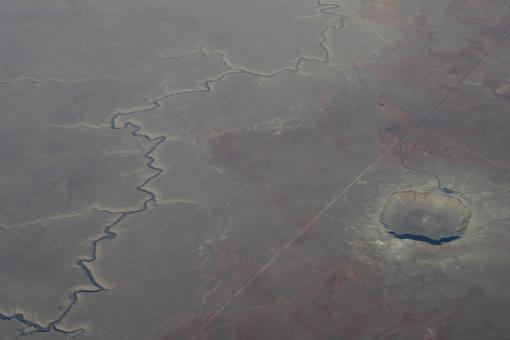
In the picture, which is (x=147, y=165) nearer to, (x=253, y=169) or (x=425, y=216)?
(x=253, y=169)

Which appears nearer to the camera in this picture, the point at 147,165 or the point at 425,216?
the point at 425,216

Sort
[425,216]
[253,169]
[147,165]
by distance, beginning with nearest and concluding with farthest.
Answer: [425,216]
[253,169]
[147,165]

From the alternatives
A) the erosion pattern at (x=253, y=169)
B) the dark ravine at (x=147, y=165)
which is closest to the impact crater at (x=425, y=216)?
the erosion pattern at (x=253, y=169)

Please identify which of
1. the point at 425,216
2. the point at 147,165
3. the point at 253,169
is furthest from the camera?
the point at 147,165

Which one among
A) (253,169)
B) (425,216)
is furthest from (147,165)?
(425,216)

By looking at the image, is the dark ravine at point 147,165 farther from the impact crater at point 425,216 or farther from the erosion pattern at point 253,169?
the impact crater at point 425,216

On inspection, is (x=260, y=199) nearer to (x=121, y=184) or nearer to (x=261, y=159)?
(x=261, y=159)

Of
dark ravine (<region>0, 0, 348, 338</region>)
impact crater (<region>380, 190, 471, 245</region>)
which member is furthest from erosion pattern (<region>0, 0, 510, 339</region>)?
impact crater (<region>380, 190, 471, 245</region>)

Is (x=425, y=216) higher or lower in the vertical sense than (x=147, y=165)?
higher

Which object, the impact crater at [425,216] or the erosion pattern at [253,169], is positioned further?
the impact crater at [425,216]
